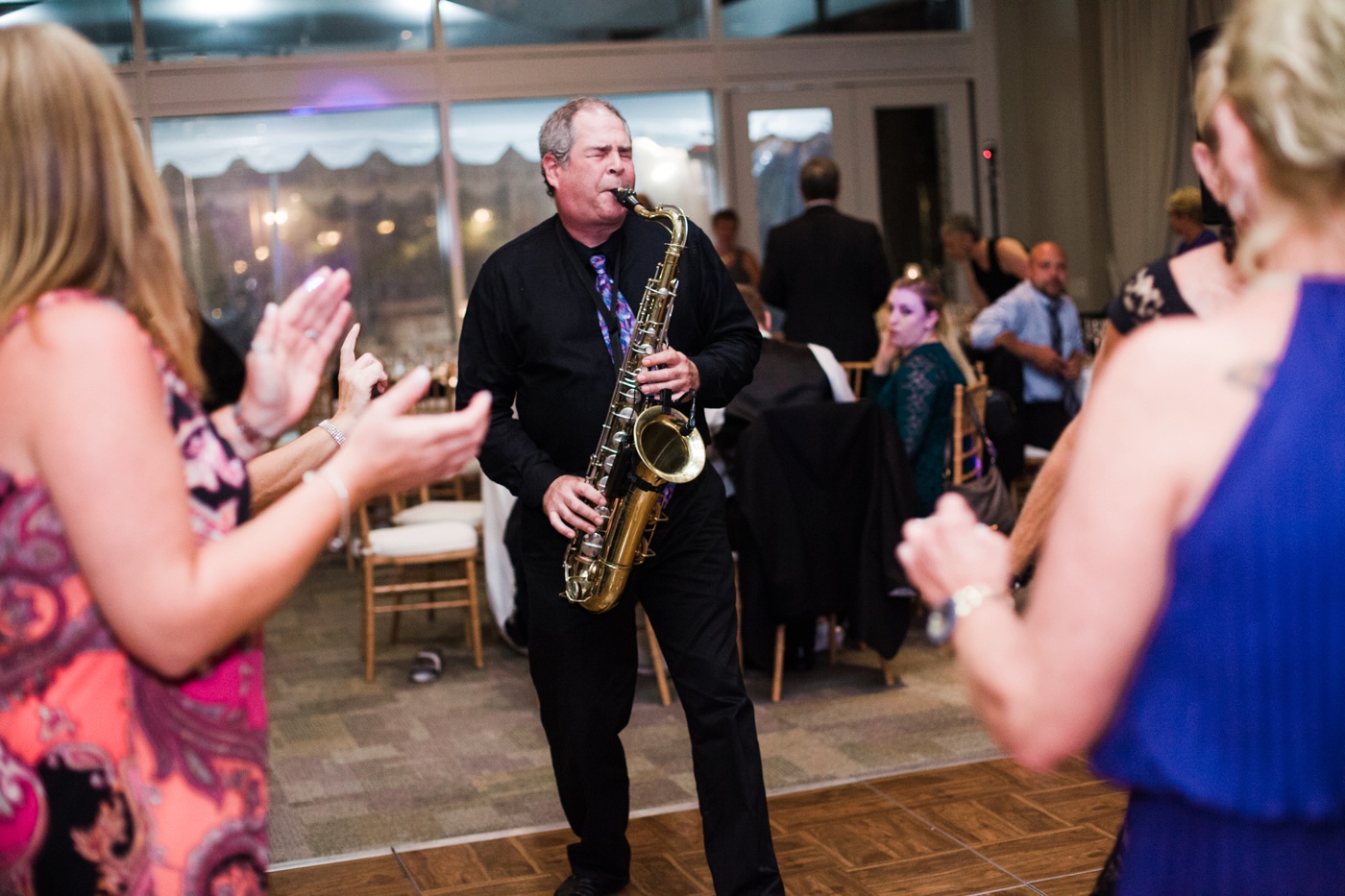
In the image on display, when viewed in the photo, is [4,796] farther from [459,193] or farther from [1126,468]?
[459,193]

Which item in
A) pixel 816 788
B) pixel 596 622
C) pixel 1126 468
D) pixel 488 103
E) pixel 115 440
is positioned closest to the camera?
pixel 1126 468

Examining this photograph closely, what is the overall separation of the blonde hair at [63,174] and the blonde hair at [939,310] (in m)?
3.87

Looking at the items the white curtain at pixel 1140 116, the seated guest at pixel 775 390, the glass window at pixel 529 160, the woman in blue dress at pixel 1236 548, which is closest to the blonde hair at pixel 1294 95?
the woman in blue dress at pixel 1236 548

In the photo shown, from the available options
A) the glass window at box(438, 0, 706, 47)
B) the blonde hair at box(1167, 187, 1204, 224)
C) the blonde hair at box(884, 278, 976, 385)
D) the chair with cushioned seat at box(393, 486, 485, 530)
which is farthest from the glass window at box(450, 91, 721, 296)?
the blonde hair at box(884, 278, 976, 385)

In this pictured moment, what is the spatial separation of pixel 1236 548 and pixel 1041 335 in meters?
5.48

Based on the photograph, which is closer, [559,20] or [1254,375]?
[1254,375]

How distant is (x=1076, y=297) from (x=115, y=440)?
364 inches

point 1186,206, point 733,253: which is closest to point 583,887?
point 1186,206

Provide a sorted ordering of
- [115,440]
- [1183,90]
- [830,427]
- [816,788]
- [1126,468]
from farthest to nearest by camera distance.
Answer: [1183,90] < [830,427] < [816,788] < [115,440] < [1126,468]

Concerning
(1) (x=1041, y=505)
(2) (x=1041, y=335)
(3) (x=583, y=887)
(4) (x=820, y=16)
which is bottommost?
(3) (x=583, y=887)

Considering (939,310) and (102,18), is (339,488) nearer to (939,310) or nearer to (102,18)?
(939,310)

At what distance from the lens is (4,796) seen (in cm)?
121

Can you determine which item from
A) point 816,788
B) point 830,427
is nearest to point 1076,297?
point 830,427

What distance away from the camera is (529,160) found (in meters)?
9.70
